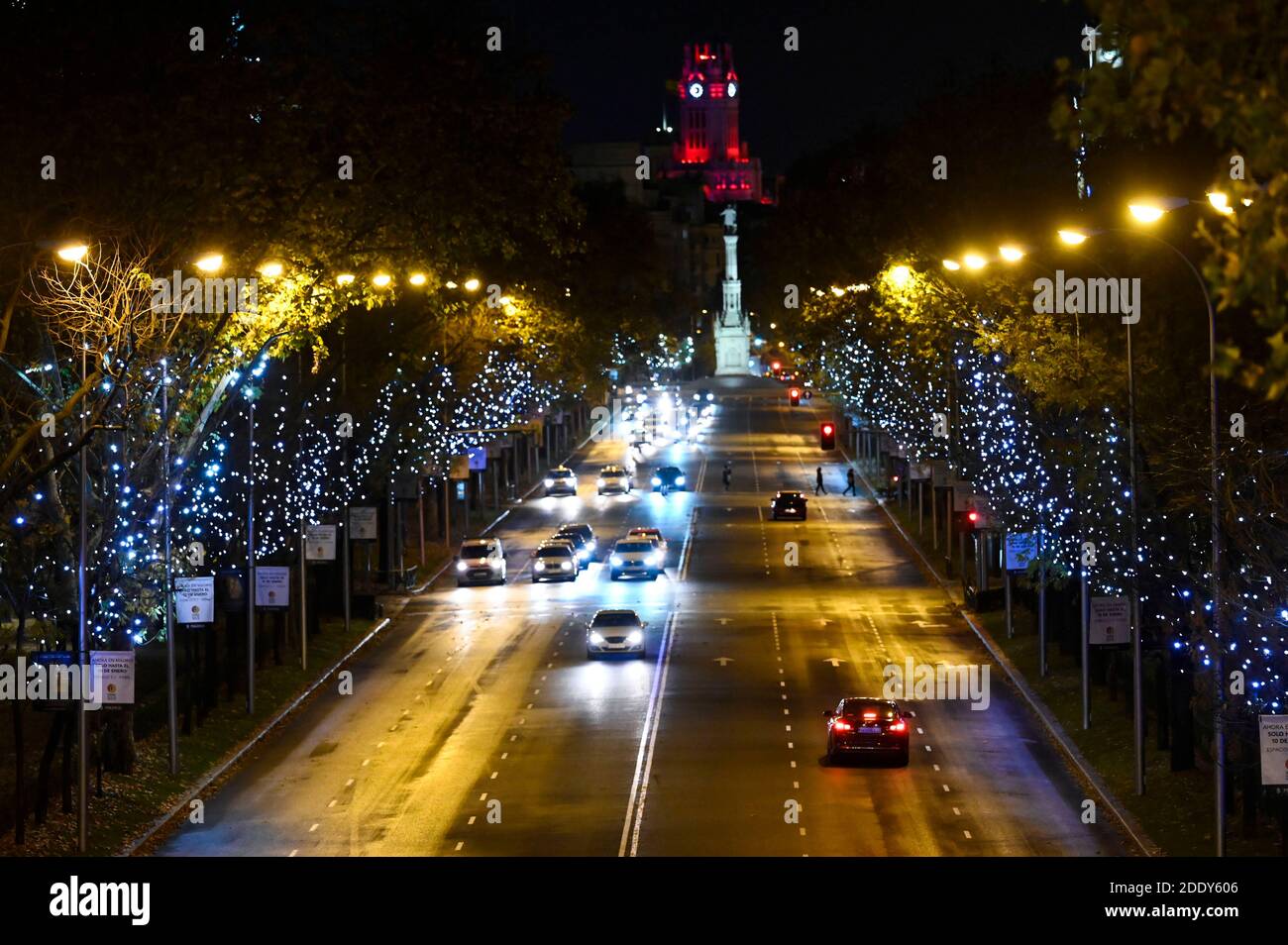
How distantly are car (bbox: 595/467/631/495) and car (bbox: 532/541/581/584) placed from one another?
30920 millimetres

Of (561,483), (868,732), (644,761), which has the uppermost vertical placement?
(561,483)

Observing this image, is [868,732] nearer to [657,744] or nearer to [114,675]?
[657,744]

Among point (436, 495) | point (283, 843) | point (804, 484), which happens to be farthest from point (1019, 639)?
point (804, 484)

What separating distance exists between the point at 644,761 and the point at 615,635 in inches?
520

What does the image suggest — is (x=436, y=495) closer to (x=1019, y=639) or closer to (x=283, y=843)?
(x=1019, y=639)

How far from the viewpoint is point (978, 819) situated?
32.4 m

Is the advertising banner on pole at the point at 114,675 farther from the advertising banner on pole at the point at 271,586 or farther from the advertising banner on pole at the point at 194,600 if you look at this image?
the advertising banner on pole at the point at 271,586

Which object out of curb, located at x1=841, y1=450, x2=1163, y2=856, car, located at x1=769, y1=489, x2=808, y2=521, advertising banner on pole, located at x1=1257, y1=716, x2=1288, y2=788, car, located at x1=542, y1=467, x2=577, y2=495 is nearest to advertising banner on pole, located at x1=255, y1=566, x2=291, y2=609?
curb, located at x1=841, y1=450, x2=1163, y2=856

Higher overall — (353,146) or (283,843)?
(353,146)

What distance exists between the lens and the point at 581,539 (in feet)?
243

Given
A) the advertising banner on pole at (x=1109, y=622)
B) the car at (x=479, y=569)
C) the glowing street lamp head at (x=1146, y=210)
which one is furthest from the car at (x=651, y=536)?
the glowing street lamp head at (x=1146, y=210)

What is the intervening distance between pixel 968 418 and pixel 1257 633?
110 feet

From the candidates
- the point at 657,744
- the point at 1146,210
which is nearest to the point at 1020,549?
the point at 657,744

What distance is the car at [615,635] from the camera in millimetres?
50219
